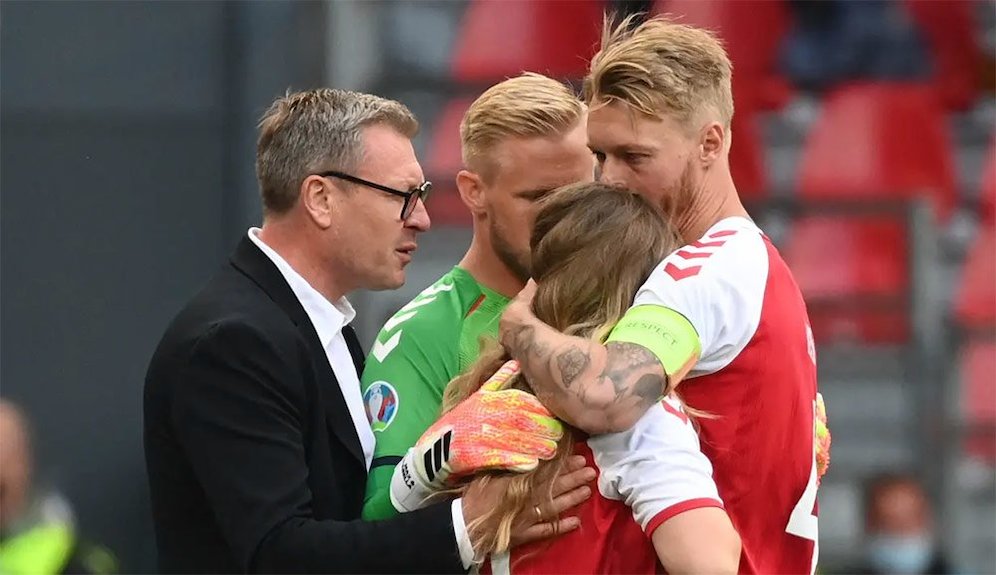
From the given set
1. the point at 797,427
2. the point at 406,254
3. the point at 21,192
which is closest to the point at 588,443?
the point at 797,427

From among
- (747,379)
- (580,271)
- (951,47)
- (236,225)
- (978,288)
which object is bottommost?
(978,288)

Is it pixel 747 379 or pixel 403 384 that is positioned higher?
pixel 747 379

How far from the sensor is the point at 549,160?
9.45 feet

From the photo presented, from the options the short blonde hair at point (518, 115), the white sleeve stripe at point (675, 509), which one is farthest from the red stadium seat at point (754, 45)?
the white sleeve stripe at point (675, 509)

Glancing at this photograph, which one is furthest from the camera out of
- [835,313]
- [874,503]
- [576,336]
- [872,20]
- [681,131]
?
[872,20]

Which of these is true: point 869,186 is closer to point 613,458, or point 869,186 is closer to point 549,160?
point 549,160

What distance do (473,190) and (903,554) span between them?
10.0 ft

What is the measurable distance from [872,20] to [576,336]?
514 cm

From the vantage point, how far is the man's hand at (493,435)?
7.02 ft

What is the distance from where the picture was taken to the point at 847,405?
5855 mm

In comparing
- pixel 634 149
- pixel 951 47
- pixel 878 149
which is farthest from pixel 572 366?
pixel 951 47

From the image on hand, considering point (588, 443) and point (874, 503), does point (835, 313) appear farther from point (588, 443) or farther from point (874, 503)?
point (588, 443)

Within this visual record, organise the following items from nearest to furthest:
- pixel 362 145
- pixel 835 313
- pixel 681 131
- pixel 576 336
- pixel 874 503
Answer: pixel 576 336
pixel 681 131
pixel 362 145
pixel 874 503
pixel 835 313

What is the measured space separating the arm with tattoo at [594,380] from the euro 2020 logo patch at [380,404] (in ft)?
1.62
